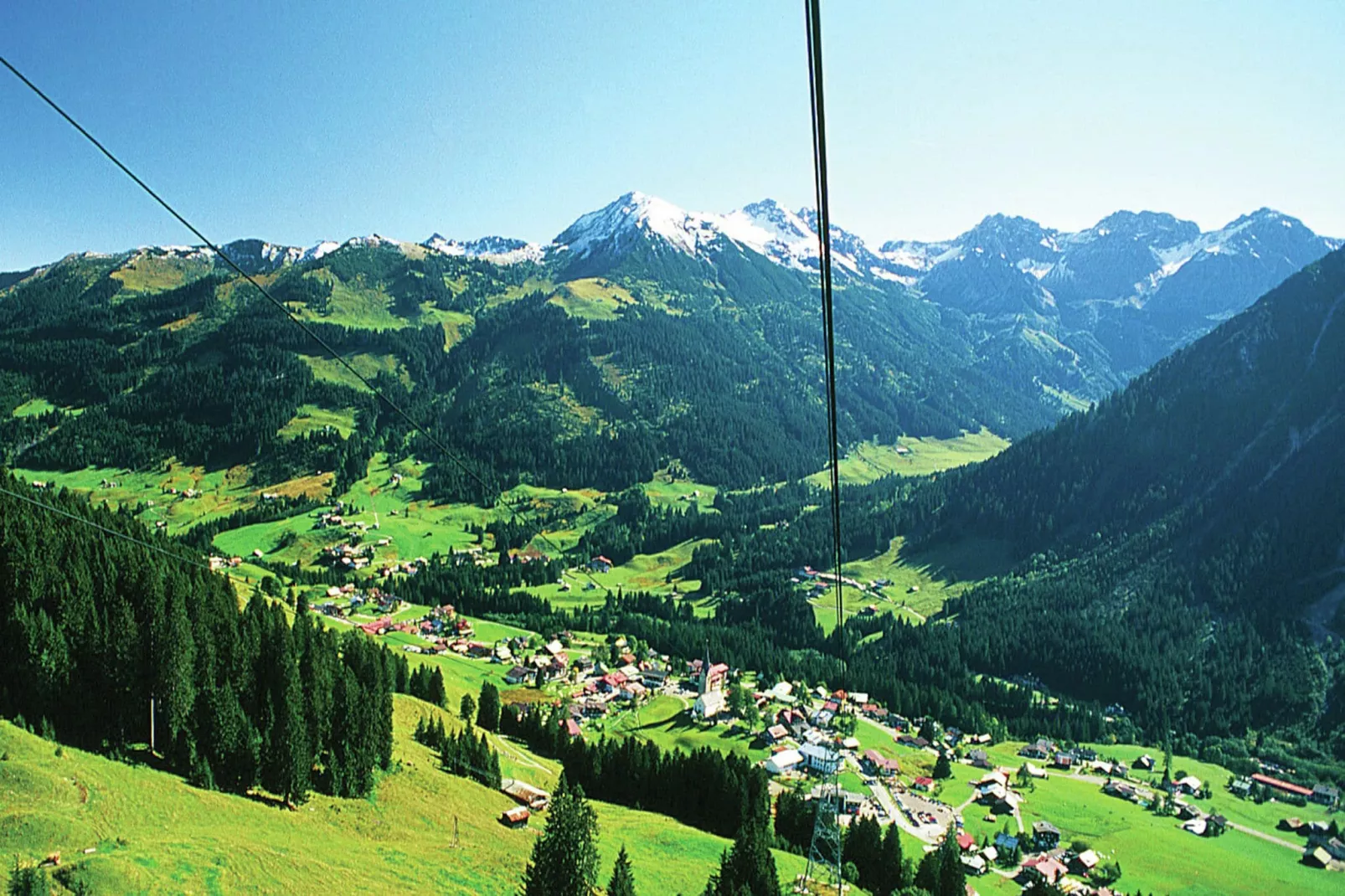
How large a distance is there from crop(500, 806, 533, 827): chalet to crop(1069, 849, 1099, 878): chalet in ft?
142

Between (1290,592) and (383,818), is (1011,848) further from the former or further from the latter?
(1290,592)

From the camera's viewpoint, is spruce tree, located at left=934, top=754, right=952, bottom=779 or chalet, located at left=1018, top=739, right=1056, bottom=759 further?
chalet, located at left=1018, top=739, right=1056, bottom=759

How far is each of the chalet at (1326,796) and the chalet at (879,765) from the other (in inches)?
1707

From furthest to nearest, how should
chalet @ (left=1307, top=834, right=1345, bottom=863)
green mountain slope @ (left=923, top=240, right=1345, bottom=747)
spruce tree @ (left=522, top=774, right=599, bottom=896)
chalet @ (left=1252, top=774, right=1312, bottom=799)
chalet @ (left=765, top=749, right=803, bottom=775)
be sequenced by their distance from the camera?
green mountain slope @ (left=923, top=240, right=1345, bottom=747) < chalet @ (left=1252, top=774, right=1312, bottom=799) < chalet @ (left=765, top=749, right=803, bottom=775) < chalet @ (left=1307, top=834, right=1345, bottom=863) < spruce tree @ (left=522, top=774, right=599, bottom=896)

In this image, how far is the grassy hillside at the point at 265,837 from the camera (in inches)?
1057

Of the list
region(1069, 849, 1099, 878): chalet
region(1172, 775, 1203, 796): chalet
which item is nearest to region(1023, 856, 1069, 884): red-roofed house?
region(1069, 849, 1099, 878): chalet

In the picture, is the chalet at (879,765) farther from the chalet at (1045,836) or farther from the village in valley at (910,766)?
the chalet at (1045,836)

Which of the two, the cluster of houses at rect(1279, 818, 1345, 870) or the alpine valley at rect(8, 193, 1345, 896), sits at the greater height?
the alpine valley at rect(8, 193, 1345, 896)

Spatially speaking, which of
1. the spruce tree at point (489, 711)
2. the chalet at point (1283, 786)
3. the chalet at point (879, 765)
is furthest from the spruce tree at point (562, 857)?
the chalet at point (1283, 786)

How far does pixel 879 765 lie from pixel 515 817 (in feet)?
141

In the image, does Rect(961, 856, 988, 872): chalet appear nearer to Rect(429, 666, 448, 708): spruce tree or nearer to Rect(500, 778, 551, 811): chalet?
Rect(500, 778, 551, 811): chalet

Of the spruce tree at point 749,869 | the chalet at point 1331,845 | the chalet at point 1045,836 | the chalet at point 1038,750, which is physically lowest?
the chalet at point 1038,750

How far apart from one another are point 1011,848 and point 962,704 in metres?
36.9

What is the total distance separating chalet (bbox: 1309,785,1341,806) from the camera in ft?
248
